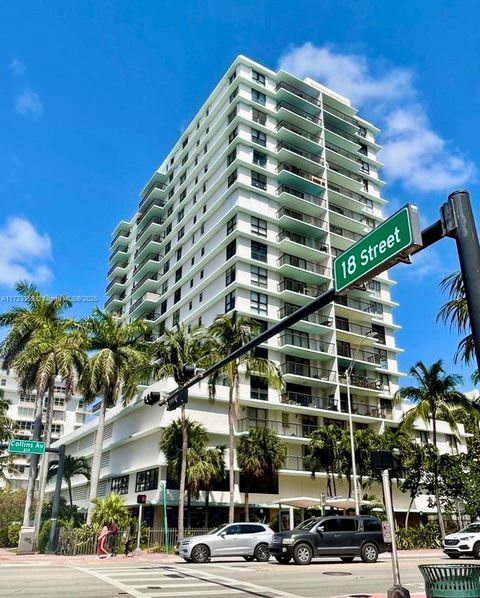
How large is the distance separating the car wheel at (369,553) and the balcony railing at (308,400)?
68.4ft

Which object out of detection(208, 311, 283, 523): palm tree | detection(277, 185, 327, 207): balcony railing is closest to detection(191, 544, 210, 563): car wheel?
detection(208, 311, 283, 523): palm tree

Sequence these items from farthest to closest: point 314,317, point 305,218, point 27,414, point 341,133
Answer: point 27,414, point 341,133, point 305,218, point 314,317

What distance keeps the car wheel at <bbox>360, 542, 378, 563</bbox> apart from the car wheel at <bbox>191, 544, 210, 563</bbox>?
6.53m

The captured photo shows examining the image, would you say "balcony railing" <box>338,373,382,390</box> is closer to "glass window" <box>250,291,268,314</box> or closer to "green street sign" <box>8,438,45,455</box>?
"glass window" <box>250,291,268,314</box>

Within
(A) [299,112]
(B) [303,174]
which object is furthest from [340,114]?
(B) [303,174]

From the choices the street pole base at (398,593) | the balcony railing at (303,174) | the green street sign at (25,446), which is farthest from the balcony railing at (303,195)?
the street pole base at (398,593)

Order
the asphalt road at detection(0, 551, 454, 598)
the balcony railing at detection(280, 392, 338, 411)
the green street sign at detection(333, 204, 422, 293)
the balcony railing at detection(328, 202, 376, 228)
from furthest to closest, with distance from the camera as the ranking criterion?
1. the balcony railing at detection(328, 202, 376, 228)
2. the balcony railing at detection(280, 392, 338, 411)
3. the asphalt road at detection(0, 551, 454, 598)
4. the green street sign at detection(333, 204, 422, 293)

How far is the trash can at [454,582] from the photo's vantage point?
287 inches

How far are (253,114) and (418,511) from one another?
3986 centimetres

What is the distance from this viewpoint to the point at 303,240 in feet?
174

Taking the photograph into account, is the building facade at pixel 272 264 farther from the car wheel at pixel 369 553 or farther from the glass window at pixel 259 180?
the car wheel at pixel 369 553

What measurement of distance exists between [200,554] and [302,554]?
13.8 ft

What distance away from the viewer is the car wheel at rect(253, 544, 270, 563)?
2379 cm

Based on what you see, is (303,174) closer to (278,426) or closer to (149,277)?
(149,277)
